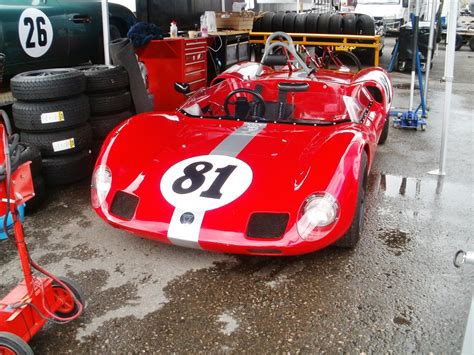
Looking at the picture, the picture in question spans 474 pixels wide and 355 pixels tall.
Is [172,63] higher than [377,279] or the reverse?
higher

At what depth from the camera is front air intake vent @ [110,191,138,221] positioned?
3.02m

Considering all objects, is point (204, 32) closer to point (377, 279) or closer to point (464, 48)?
point (377, 279)

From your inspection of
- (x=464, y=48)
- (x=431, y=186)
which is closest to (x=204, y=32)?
(x=431, y=186)

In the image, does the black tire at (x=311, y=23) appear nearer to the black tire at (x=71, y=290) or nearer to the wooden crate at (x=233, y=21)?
the wooden crate at (x=233, y=21)

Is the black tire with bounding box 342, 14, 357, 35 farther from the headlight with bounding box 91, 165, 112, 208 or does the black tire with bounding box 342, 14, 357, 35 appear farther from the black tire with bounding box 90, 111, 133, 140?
the headlight with bounding box 91, 165, 112, 208

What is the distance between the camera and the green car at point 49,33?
16.9 feet

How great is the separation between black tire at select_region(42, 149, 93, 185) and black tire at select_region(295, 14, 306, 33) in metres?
7.64

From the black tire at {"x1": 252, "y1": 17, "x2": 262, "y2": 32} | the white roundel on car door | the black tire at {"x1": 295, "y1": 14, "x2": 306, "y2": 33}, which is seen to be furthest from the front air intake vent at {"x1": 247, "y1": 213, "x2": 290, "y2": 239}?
the black tire at {"x1": 252, "y1": 17, "x2": 262, "y2": 32}

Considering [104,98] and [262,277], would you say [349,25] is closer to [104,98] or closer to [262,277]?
[104,98]

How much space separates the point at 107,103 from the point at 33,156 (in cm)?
109

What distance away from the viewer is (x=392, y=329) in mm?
2436

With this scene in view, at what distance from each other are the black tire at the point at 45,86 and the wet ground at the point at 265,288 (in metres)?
0.87

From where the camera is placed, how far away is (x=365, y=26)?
10.4 m

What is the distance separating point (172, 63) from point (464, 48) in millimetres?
15951
